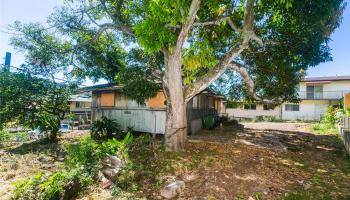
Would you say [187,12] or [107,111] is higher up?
[187,12]

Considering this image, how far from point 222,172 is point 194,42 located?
6.90 meters

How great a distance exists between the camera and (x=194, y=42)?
11.8 metres

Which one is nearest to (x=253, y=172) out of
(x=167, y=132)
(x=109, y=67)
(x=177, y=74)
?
(x=167, y=132)

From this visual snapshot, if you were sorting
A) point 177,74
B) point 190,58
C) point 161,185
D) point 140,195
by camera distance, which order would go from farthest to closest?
point 190,58, point 177,74, point 161,185, point 140,195

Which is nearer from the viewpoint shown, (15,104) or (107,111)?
(15,104)

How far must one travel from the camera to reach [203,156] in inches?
353

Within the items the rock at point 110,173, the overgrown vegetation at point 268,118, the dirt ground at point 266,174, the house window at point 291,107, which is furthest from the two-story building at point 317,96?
the rock at point 110,173

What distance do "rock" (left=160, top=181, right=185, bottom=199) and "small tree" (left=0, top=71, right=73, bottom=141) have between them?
9.56m

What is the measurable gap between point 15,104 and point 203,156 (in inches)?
395

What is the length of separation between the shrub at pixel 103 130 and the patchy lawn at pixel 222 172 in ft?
11.0

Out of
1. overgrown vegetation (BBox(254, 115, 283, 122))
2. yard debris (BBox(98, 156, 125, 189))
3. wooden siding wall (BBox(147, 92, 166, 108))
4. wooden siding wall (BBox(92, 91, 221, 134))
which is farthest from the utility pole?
overgrown vegetation (BBox(254, 115, 283, 122))

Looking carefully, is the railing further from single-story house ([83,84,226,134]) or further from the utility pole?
the utility pole

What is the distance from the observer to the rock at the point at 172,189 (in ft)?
20.4

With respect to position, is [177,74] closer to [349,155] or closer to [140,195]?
[140,195]
